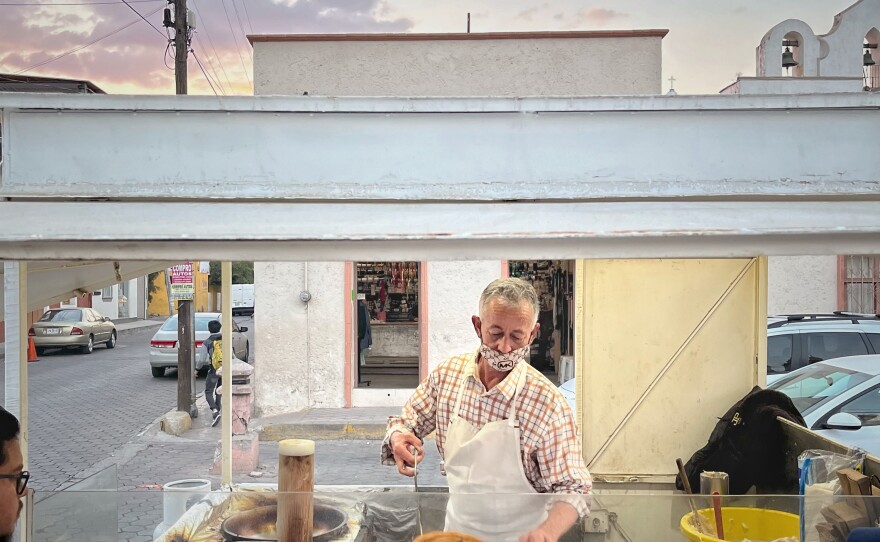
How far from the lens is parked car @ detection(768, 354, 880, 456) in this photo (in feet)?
24.2

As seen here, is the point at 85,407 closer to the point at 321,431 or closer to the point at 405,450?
the point at 321,431

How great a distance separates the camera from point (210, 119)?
3.23m

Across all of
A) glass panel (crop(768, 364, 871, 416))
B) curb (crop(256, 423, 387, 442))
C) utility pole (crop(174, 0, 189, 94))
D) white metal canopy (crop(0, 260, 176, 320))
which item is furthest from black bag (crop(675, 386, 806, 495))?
utility pole (crop(174, 0, 189, 94))

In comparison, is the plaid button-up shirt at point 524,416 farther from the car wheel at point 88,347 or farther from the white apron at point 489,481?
the car wheel at point 88,347

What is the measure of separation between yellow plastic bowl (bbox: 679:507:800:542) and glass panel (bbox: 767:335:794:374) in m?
8.71

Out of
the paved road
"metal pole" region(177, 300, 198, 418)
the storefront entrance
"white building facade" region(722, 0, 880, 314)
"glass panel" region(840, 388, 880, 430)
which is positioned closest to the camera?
"glass panel" region(840, 388, 880, 430)

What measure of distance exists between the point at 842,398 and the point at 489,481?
5.73 meters

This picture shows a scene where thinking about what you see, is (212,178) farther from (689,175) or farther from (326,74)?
(326,74)

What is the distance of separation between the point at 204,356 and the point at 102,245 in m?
16.5

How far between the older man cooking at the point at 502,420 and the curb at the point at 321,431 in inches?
374

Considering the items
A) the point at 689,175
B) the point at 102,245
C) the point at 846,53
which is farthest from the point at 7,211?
the point at 846,53

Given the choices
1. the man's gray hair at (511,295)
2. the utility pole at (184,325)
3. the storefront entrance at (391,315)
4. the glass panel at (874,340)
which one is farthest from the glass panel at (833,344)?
the utility pole at (184,325)

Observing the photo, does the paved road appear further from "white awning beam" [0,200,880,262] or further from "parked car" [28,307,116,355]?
"white awning beam" [0,200,880,262]

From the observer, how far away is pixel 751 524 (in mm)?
3082
